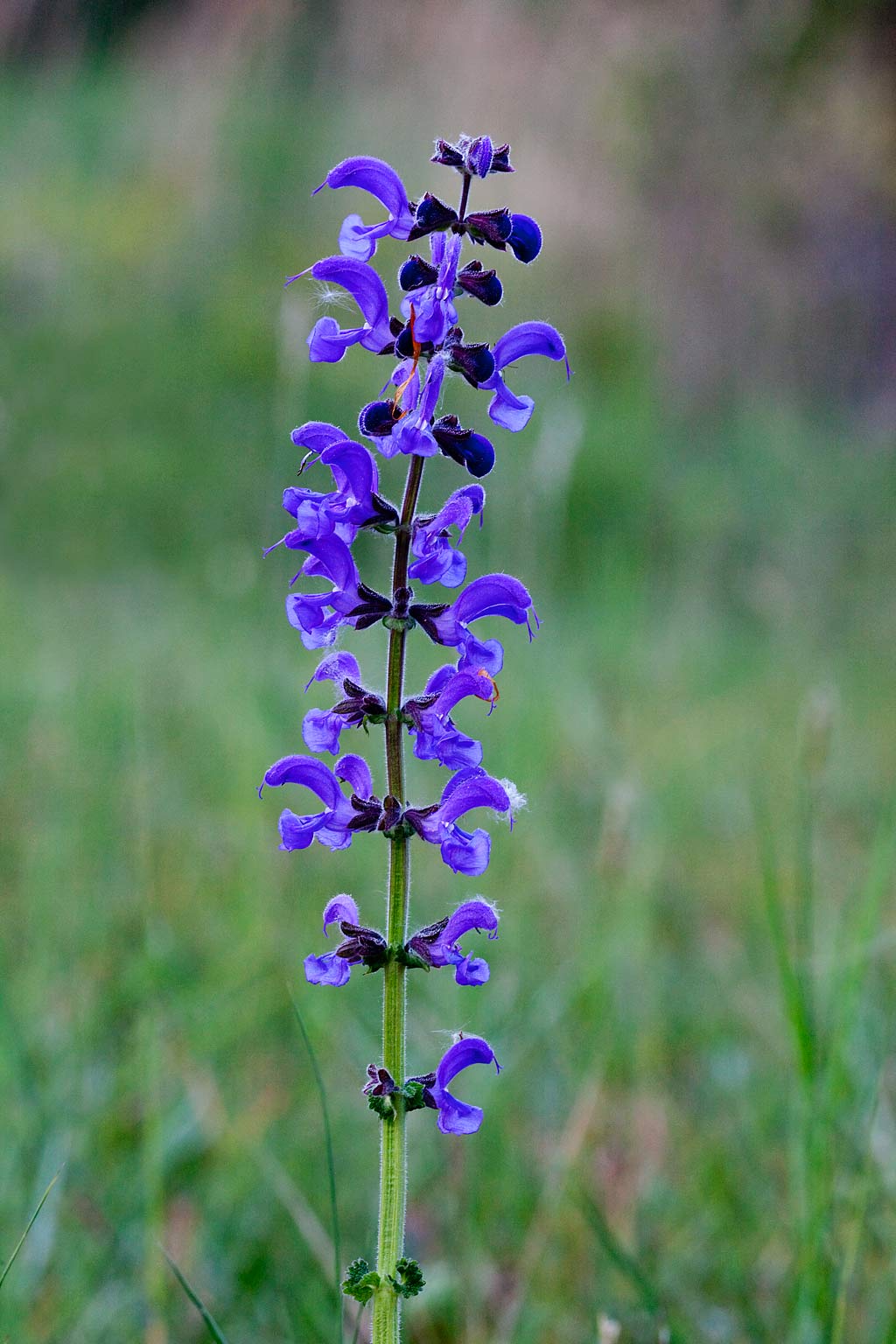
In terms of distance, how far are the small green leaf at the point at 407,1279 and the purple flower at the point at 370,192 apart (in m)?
1.13

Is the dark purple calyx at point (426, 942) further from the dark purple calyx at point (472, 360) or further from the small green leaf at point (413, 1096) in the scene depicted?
the dark purple calyx at point (472, 360)

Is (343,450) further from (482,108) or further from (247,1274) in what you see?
(482,108)

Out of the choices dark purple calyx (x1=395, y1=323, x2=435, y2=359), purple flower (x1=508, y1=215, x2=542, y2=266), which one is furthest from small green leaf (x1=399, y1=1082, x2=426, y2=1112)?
purple flower (x1=508, y1=215, x2=542, y2=266)

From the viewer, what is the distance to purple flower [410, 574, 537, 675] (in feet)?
4.40

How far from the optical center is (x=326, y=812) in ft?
4.44

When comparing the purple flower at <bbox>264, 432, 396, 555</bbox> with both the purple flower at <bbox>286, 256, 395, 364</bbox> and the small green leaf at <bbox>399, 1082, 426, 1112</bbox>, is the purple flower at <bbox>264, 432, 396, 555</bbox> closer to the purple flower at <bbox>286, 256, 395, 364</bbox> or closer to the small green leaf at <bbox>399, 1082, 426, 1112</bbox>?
the purple flower at <bbox>286, 256, 395, 364</bbox>

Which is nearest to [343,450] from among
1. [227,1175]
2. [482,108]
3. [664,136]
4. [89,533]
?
[227,1175]

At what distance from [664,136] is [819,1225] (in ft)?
30.5

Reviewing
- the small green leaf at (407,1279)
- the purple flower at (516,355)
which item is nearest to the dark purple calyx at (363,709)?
the purple flower at (516,355)

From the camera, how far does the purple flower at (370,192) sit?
1428 mm

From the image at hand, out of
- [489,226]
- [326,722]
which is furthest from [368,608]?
[489,226]

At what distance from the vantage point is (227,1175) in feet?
7.65

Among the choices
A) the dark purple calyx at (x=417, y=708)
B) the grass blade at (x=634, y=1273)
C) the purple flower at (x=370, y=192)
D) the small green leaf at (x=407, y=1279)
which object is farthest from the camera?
the grass blade at (x=634, y=1273)

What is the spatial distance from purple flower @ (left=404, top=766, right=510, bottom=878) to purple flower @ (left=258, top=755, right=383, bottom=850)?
63mm
